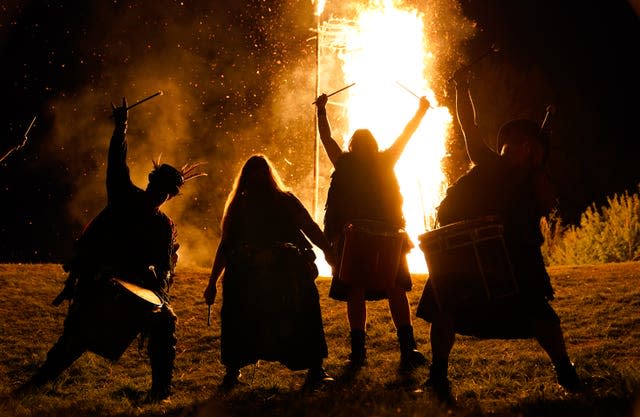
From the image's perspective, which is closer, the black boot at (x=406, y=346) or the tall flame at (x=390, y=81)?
the black boot at (x=406, y=346)

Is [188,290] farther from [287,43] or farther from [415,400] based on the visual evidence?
[287,43]

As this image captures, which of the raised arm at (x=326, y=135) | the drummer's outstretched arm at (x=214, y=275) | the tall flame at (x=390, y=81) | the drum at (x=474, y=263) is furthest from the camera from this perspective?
the tall flame at (x=390, y=81)

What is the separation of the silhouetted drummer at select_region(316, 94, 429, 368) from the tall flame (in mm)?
6215

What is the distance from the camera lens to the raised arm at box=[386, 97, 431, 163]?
5555 millimetres

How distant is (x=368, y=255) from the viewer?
4949 millimetres

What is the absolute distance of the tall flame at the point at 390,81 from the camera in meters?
12.5

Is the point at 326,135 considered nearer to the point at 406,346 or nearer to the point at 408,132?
the point at 408,132

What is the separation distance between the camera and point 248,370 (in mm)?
6078

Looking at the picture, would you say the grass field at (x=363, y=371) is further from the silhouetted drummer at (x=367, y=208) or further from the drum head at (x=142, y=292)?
the drum head at (x=142, y=292)

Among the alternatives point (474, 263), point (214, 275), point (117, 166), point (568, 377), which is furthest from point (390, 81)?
point (568, 377)

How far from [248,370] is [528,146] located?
3247mm

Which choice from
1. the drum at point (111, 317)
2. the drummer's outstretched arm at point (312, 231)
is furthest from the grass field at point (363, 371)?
the drummer's outstretched arm at point (312, 231)

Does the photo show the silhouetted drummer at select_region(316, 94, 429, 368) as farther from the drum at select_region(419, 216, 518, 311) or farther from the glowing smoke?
the glowing smoke

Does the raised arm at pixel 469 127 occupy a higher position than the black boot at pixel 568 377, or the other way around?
the raised arm at pixel 469 127
